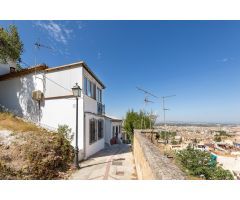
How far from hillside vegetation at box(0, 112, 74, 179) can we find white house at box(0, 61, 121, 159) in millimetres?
1276

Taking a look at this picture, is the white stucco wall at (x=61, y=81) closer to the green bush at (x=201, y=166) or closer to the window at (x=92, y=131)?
the window at (x=92, y=131)

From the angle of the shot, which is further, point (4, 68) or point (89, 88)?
point (4, 68)

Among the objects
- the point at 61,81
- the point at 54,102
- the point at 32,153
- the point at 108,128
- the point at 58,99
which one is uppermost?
the point at 61,81

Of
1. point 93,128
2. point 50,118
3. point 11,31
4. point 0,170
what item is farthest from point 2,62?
point 0,170

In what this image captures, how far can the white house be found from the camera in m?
9.82

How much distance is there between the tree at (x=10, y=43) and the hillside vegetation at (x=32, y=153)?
6.39m

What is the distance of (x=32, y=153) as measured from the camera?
680cm

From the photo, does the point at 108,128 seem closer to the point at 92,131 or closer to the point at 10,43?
the point at 92,131

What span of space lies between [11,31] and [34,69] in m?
5.00

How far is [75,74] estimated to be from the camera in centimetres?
1002

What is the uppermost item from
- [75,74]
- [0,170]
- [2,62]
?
[2,62]

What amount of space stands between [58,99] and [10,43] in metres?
6.82

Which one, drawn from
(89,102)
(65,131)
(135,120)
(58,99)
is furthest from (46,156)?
(135,120)
